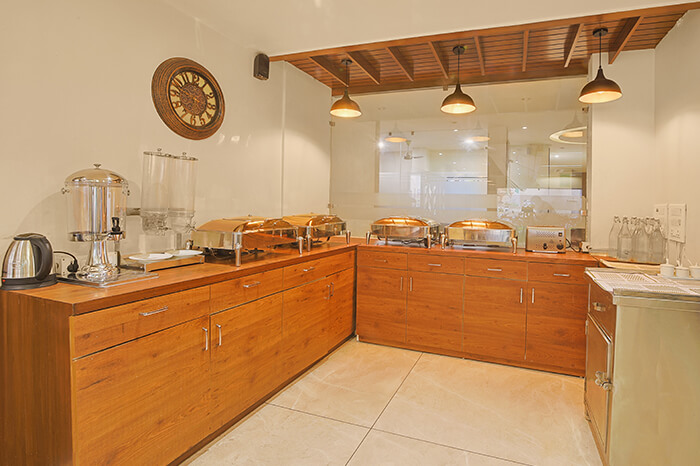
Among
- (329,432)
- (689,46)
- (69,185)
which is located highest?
(689,46)

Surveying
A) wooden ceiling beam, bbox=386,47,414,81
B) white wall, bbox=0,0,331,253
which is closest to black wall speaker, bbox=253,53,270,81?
white wall, bbox=0,0,331,253

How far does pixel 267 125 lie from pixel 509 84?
2.44m

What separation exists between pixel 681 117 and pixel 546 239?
4.08 ft

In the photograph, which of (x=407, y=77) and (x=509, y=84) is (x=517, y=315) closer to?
(x=509, y=84)

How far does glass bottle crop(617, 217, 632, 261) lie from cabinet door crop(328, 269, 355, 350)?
2.20 metres

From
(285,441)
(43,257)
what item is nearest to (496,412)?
(285,441)

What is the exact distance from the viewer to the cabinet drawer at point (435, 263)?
346cm

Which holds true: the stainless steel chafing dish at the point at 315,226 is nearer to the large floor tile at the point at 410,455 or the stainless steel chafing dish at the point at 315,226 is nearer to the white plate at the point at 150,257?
the white plate at the point at 150,257

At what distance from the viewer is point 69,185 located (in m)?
2.00

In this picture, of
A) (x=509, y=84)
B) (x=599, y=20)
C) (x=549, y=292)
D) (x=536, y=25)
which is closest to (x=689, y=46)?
(x=599, y=20)

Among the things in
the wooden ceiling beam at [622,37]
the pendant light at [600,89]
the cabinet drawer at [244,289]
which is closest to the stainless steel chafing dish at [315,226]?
the cabinet drawer at [244,289]

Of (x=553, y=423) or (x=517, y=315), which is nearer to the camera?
(x=553, y=423)

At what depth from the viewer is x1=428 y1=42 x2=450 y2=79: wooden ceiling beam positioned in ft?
11.1

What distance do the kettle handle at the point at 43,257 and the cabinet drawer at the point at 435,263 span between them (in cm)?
263
